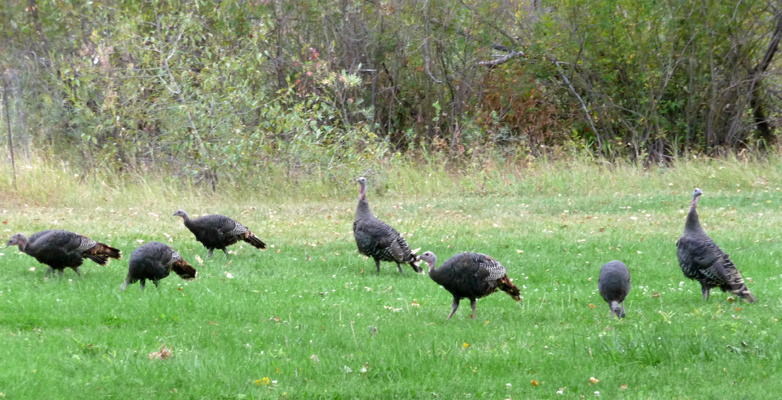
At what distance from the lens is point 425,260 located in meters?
8.29

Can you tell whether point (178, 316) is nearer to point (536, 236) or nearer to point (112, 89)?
point (536, 236)

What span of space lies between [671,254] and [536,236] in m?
2.27

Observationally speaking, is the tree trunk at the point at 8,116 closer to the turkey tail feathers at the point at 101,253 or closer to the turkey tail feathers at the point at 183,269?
the turkey tail feathers at the point at 101,253

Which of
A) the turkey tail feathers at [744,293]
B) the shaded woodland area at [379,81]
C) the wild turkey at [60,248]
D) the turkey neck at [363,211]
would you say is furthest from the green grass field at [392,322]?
the shaded woodland area at [379,81]

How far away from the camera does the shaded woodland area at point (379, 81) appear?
758 inches

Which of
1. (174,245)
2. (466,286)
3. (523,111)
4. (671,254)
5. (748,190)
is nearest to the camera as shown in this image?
(466,286)

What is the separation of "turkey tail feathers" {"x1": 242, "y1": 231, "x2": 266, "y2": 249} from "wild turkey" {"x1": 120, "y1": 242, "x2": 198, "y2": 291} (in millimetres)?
2283

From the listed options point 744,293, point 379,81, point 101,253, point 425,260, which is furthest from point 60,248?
point 379,81

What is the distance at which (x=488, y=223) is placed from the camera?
14.3m

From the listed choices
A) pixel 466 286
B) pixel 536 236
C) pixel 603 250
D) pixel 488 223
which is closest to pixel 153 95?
pixel 488 223

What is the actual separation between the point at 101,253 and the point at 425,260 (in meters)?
4.17

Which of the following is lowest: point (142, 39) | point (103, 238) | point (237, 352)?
point (103, 238)

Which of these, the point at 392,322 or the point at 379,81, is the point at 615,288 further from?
the point at 379,81

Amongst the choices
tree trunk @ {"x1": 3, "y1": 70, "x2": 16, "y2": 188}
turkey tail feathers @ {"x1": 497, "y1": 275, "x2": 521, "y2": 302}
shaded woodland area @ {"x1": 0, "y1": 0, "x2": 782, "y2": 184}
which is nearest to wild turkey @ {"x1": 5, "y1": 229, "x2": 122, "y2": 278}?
turkey tail feathers @ {"x1": 497, "y1": 275, "x2": 521, "y2": 302}
